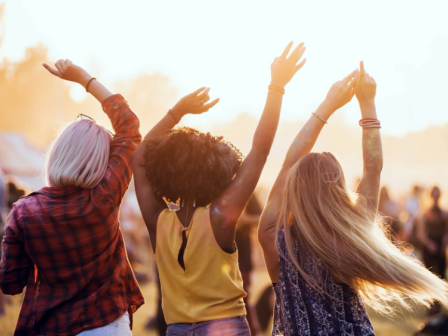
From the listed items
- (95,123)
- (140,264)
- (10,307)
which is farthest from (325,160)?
(140,264)

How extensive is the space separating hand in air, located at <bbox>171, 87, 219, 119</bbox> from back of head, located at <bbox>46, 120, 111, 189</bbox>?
459mm

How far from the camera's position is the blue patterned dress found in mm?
2227

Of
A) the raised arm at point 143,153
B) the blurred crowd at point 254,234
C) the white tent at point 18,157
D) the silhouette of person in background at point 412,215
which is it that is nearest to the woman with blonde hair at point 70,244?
the raised arm at point 143,153

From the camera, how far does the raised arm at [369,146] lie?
2508 mm

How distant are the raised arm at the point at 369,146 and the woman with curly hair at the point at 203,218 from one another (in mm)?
498

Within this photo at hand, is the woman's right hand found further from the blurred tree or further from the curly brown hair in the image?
the blurred tree

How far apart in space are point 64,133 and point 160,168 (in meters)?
0.55

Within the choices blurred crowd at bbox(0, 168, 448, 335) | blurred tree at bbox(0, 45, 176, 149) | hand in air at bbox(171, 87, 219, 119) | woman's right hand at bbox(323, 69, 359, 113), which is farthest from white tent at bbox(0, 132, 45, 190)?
blurred tree at bbox(0, 45, 176, 149)

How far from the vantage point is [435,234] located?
8805 mm

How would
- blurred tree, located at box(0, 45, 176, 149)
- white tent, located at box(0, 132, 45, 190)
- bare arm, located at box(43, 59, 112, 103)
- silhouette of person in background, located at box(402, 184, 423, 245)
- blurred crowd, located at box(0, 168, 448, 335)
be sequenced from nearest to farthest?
bare arm, located at box(43, 59, 112, 103)
blurred crowd, located at box(0, 168, 448, 335)
silhouette of person in background, located at box(402, 184, 423, 245)
white tent, located at box(0, 132, 45, 190)
blurred tree, located at box(0, 45, 176, 149)

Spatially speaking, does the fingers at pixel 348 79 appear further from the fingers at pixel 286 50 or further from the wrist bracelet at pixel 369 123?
the fingers at pixel 286 50

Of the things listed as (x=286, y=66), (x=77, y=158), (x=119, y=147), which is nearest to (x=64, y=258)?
(x=77, y=158)

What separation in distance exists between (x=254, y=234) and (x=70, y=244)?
3474 mm

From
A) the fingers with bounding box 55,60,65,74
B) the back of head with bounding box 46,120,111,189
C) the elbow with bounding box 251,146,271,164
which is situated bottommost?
the back of head with bounding box 46,120,111,189
